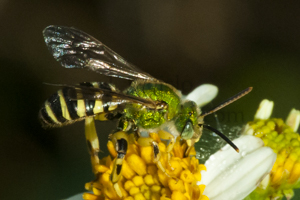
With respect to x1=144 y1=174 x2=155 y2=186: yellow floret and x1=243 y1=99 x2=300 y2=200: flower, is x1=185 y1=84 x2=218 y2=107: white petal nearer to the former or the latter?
x1=243 y1=99 x2=300 y2=200: flower

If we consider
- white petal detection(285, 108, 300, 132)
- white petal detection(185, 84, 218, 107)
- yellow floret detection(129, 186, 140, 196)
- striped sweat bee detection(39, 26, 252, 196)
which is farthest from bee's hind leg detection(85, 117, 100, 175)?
white petal detection(285, 108, 300, 132)

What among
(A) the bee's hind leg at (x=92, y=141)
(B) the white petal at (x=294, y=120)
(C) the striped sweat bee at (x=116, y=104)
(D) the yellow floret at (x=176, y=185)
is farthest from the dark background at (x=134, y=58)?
(D) the yellow floret at (x=176, y=185)

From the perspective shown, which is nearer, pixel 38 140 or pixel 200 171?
pixel 200 171

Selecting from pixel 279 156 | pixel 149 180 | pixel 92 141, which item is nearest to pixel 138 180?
pixel 149 180

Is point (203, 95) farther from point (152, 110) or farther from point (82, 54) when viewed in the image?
point (82, 54)

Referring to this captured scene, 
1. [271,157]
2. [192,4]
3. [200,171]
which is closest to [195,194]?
[200,171]

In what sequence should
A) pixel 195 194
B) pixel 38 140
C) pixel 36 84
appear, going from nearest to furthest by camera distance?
pixel 195 194, pixel 38 140, pixel 36 84

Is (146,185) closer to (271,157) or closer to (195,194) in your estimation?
A: (195,194)
